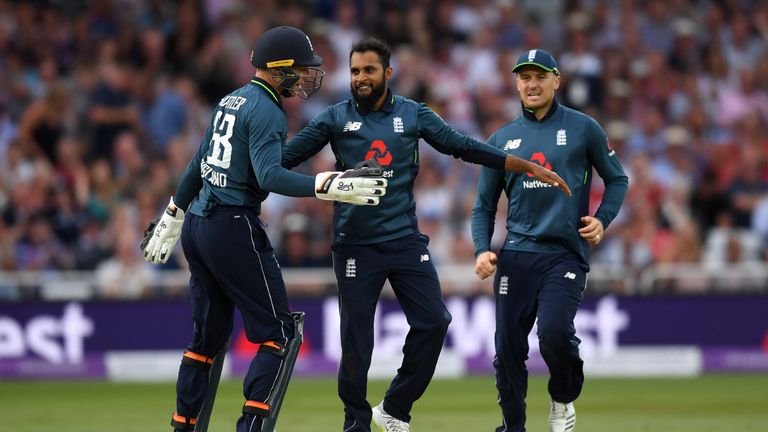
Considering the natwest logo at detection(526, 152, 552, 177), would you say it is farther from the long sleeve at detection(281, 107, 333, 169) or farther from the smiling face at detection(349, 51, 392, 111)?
the long sleeve at detection(281, 107, 333, 169)

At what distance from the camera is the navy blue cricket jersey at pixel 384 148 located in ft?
27.6

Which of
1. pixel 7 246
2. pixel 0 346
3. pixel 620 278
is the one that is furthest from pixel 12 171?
pixel 620 278

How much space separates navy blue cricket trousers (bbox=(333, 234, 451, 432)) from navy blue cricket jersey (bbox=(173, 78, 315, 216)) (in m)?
0.84

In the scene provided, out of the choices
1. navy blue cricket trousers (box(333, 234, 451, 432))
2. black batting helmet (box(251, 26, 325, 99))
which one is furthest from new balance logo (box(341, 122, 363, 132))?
navy blue cricket trousers (box(333, 234, 451, 432))

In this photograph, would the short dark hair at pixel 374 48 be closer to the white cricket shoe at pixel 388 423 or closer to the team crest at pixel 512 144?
the team crest at pixel 512 144

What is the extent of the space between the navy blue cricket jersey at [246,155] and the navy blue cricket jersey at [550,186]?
166 cm

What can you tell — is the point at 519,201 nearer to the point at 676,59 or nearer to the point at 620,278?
the point at 620,278

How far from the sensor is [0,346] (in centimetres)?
1473

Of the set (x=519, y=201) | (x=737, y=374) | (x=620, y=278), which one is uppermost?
(x=519, y=201)

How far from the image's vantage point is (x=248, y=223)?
792 centimetres

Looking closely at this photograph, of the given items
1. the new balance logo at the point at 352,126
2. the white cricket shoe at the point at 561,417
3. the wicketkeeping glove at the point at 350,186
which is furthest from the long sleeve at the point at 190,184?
the white cricket shoe at the point at 561,417

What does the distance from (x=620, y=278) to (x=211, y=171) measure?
334 inches

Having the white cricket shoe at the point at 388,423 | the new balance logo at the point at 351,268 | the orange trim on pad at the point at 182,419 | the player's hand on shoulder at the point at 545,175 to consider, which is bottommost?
the white cricket shoe at the point at 388,423

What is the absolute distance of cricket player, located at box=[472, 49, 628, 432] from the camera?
8.53 meters
